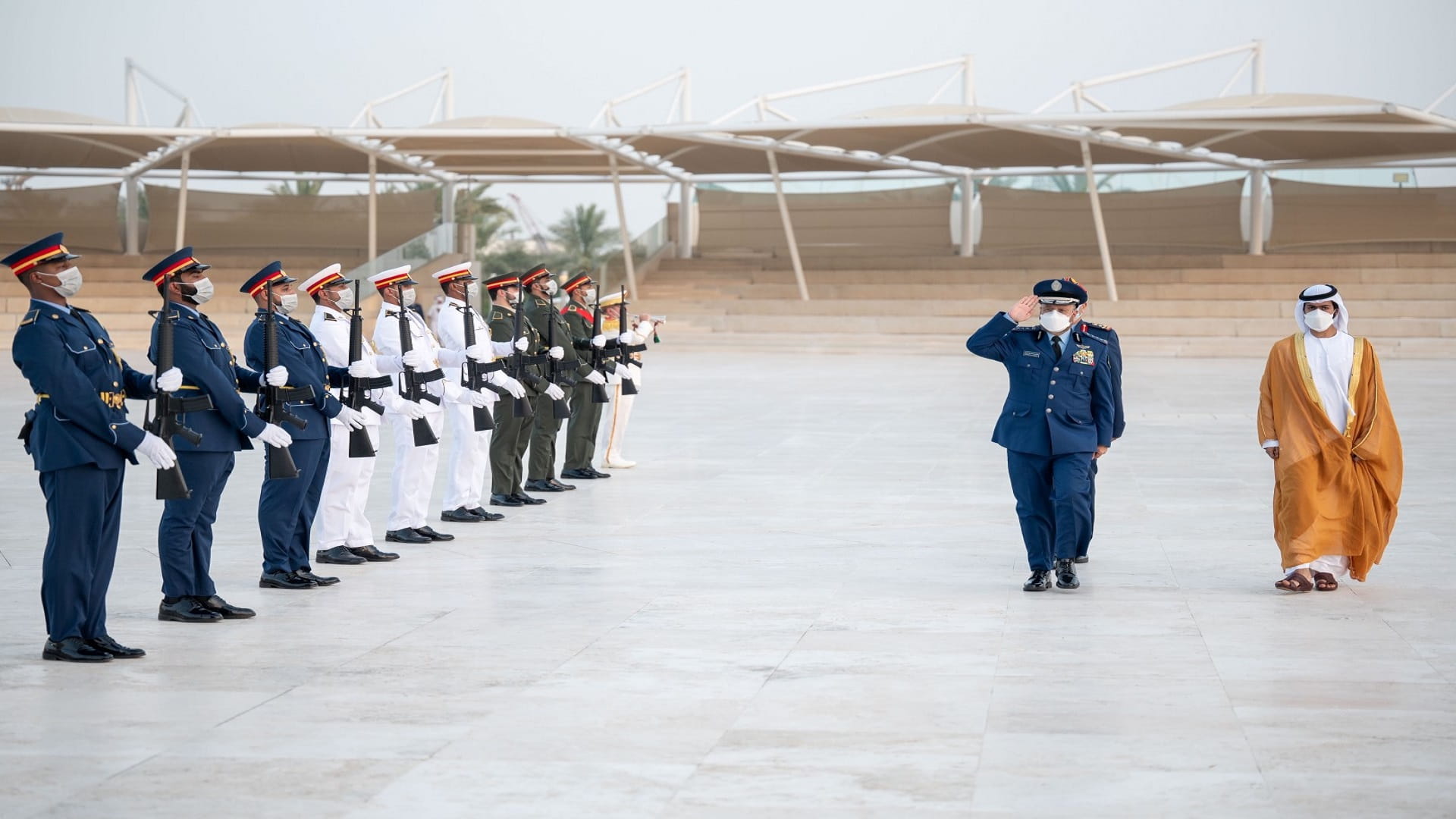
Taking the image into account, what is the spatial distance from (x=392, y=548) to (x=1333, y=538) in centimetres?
493

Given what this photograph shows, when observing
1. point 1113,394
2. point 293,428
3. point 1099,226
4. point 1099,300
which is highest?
point 1099,226

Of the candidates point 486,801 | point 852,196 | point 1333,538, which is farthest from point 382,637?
point 852,196

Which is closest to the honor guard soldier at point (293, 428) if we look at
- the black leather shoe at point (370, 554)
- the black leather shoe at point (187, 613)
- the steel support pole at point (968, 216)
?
the black leather shoe at point (370, 554)

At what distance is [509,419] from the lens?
10.8 metres

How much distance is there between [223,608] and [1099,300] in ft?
100

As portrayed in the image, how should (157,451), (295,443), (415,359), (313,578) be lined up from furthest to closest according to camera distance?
(415,359) → (313,578) → (295,443) → (157,451)

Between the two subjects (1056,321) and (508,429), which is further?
(508,429)

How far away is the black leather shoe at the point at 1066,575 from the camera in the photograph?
24.7ft

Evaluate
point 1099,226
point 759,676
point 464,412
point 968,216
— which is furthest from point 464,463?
point 968,216

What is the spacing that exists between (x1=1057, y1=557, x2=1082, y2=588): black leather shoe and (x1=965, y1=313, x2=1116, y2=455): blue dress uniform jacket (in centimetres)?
52

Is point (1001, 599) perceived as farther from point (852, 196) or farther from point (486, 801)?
point (852, 196)

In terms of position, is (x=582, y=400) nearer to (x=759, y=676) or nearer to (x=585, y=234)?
(x=759, y=676)

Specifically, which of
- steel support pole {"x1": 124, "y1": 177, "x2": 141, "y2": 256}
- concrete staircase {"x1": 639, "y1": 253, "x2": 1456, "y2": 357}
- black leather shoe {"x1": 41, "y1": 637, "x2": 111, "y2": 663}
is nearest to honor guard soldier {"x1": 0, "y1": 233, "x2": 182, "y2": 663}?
black leather shoe {"x1": 41, "y1": 637, "x2": 111, "y2": 663}

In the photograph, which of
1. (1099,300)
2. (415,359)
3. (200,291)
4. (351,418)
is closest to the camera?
(200,291)
